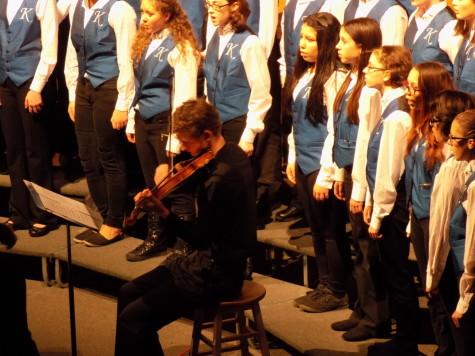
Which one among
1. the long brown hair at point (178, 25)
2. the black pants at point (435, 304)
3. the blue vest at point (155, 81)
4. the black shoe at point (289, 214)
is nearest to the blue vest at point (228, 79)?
the long brown hair at point (178, 25)

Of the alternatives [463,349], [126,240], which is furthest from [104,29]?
[463,349]

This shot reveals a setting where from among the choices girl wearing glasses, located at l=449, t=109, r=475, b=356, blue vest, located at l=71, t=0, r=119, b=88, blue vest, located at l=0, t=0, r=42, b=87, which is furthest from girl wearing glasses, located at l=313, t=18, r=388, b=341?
blue vest, located at l=0, t=0, r=42, b=87

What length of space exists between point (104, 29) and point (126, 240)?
1198mm

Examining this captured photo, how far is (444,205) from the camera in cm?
317

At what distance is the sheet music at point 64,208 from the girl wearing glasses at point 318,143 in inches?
40.5

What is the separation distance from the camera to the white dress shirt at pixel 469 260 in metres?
3.00

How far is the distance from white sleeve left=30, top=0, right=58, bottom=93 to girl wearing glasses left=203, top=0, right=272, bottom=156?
1.02 metres

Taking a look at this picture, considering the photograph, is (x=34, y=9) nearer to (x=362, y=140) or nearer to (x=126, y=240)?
(x=126, y=240)

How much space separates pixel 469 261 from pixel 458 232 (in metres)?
0.14

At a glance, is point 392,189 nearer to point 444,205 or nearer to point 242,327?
point 444,205

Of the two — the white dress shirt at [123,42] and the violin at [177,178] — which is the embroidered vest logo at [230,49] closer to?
the white dress shirt at [123,42]

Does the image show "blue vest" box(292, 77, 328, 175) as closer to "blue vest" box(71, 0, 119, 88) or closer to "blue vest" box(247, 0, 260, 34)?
"blue vest" box(247, 0, 260, 34)

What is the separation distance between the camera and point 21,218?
5477 mm


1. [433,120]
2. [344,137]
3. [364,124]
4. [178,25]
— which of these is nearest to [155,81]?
[178,25]
